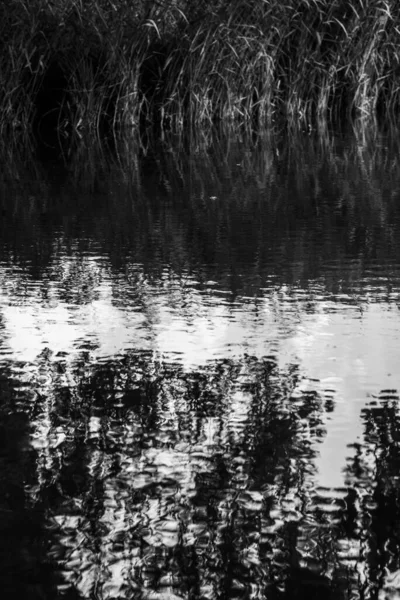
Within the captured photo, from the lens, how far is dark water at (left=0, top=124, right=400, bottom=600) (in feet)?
5.98

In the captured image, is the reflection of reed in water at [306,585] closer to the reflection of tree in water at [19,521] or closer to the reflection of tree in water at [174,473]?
the reflection of tree in water at [174,473]

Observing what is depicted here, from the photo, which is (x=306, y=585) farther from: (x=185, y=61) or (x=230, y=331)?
(x=185, y=61)

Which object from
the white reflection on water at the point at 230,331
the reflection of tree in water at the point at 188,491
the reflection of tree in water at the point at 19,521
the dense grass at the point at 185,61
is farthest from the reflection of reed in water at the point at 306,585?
the dense grass at the point at 185,61

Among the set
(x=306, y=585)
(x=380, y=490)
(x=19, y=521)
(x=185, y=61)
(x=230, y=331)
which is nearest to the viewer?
(x=306, y=585)

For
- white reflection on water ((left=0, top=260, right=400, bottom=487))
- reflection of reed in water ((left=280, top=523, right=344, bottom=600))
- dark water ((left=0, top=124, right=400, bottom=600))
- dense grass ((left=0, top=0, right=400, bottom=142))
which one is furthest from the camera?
dense grass ((left=0, top=0, right=400, bottom=142))

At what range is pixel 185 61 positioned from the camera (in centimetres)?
1034

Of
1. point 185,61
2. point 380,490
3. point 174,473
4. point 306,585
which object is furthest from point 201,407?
point 185,61

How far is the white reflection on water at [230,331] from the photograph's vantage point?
279 centimetres

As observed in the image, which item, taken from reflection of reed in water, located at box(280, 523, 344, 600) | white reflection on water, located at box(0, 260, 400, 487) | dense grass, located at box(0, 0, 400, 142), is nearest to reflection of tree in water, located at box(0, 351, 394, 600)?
reflection of reed in water, located at box(280, 523, 344, 600)

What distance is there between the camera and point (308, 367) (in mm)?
2848

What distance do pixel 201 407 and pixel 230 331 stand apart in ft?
2.24

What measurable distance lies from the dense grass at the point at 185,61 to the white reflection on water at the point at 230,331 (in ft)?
22.1

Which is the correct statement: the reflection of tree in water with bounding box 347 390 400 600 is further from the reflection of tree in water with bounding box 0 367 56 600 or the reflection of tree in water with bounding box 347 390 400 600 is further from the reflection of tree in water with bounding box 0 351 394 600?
the reflection of tree in water with bounding box 0 367 56 600

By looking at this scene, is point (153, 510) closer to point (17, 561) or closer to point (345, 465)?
point (17, 561)
